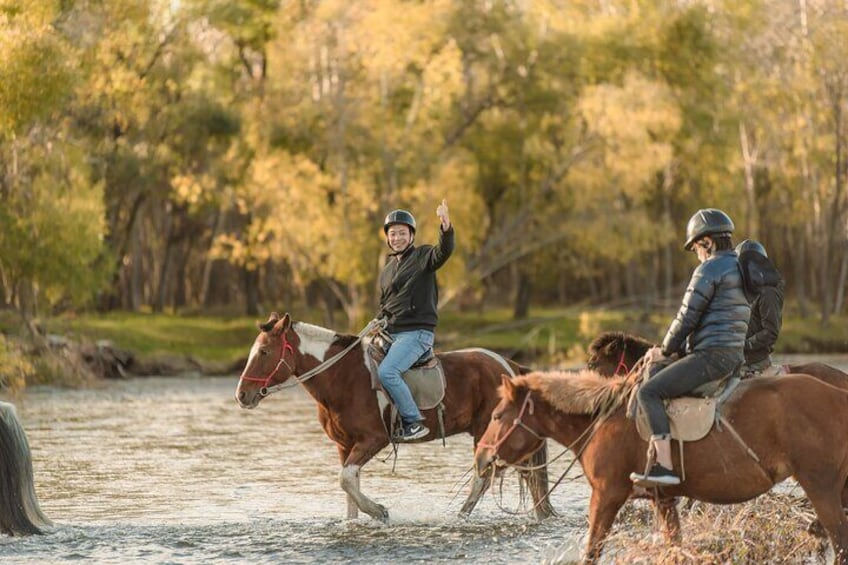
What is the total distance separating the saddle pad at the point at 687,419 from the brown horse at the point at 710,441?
0.27ft

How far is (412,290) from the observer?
49.1ft

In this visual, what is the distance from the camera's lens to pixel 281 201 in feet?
158

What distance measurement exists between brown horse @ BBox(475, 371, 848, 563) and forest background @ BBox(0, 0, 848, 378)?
86.8ft

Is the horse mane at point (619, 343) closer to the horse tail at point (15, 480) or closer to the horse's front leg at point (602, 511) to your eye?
the horse's front leg at point (602, 511)

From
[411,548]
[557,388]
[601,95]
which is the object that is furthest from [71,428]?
[601,95]

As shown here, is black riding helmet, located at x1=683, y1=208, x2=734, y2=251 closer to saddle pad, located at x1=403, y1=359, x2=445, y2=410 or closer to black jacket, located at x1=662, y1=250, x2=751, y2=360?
black jacket, located at x1=662, y1=250, x2=751, y2=360

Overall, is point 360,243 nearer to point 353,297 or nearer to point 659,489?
point 353,297

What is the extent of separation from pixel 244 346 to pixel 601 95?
15013 millimetres

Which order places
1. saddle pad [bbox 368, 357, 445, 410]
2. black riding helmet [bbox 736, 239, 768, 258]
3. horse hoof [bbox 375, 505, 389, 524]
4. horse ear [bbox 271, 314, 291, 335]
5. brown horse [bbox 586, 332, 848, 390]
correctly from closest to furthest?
1. black riding helmet [bbox 736, 239, 768, 258]
2. brown horse [bbox 586, 332, 848, 390]
3. horse hoof [bbox 375, 505, 389, 524]
4. horse ear [bbox 271, 314, 291, 335]
5. saddle pad [bbox 368, 357, 445, 410]

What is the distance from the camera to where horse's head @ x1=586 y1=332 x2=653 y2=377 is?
14.5 meters

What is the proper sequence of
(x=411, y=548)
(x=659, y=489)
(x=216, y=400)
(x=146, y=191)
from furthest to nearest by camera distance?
1. (x=146, y=191)
2. (x=216, y=400)
3. (x=411, y=548)
4. (x=659, y=489)

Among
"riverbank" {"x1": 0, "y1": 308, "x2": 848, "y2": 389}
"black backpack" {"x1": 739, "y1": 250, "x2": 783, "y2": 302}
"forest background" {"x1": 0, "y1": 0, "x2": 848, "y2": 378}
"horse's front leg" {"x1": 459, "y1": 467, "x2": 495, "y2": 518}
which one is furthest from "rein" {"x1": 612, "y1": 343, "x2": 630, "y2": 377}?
"forest background" {"x1": 0, "y1": 0, "x2": 848, "y2": 378}

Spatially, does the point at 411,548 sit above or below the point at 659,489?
below

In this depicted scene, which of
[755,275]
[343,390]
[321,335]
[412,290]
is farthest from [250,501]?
[755,275]
